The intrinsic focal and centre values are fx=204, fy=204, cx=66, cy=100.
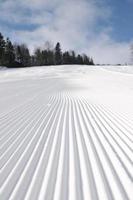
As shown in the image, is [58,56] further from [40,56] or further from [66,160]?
[66,160]

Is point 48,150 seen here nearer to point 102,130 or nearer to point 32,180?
point 32,180

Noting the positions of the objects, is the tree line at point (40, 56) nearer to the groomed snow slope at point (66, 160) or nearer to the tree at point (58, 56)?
the tree at point (58, 56)

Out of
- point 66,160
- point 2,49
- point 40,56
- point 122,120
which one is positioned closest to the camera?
point 66,160

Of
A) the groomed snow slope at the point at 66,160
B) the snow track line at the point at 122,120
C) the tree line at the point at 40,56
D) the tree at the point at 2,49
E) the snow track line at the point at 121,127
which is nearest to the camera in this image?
the groomed snow slope at the point at 66,160

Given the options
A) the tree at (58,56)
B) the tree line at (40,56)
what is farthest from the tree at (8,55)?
the tree at (58,56)

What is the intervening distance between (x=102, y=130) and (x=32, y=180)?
258cm

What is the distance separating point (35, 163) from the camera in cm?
321

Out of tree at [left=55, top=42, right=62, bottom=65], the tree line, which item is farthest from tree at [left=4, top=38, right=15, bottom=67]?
tree at [left=55, top=42, right=62, bottom=65]

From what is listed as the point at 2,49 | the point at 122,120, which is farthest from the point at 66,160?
the point at 2,49

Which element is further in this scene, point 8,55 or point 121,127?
point 8,55

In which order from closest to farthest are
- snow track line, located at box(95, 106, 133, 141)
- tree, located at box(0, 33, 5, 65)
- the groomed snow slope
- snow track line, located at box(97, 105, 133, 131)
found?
the groomed snow slope < snow track line, located at box(95, 106, 133, 141) < snow track line, located at box(97, 105, 133, 131) < tree, located at box(0, 33, 5, 65)

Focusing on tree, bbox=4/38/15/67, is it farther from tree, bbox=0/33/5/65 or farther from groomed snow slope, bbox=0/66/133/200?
groomed snow slope, bbox=0/66/133/200

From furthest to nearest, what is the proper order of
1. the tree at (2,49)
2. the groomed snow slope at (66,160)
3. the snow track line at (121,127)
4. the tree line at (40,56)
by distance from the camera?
the tree line at (40,56), the tree at (2,49), the snow track line at (121,127), the groomed snow slope at (66,160)

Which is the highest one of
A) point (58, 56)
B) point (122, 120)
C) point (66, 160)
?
point (58, 56)
